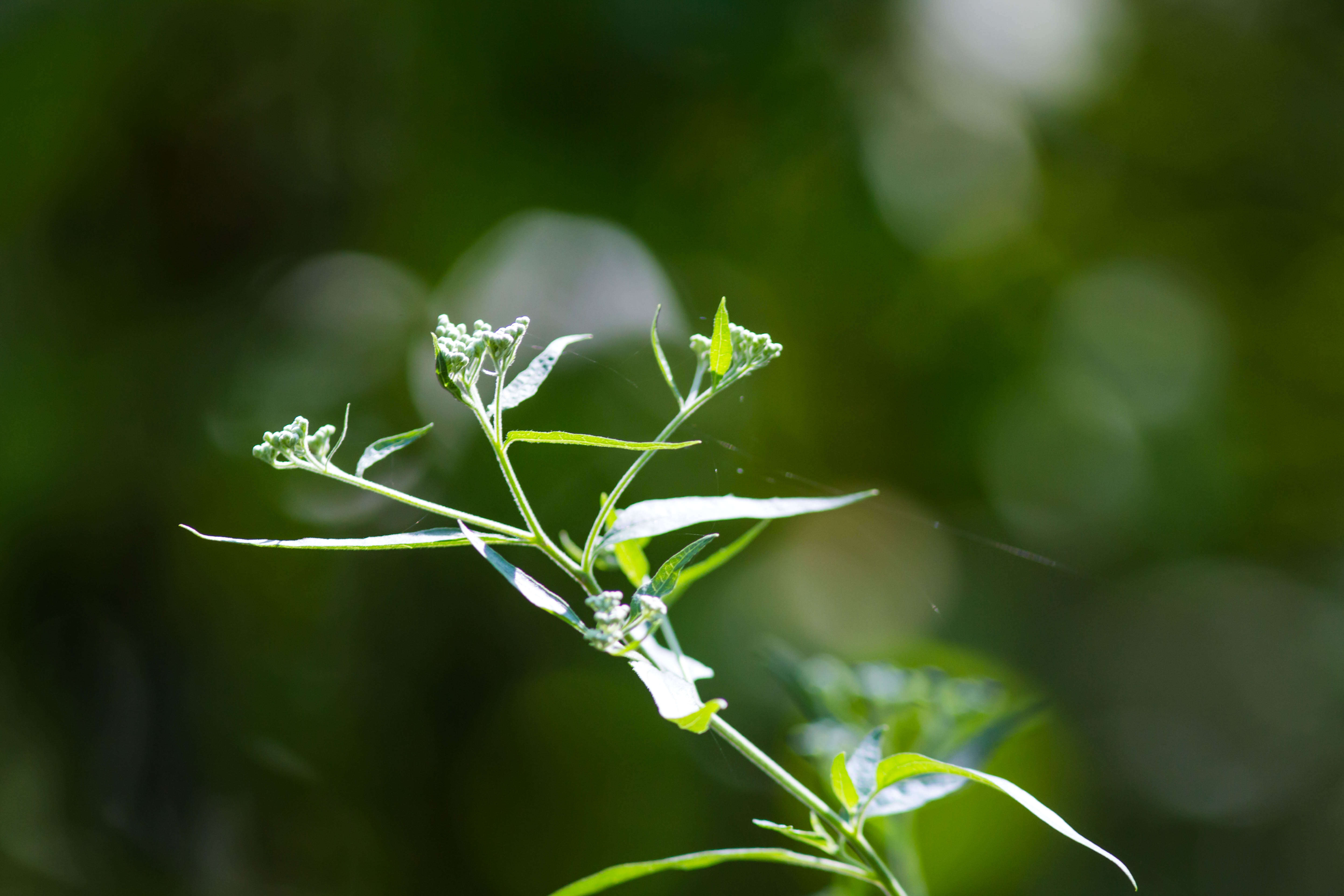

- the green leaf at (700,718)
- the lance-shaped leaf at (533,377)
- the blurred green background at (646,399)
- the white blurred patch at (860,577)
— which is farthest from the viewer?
the white blurred patch at (860,577)

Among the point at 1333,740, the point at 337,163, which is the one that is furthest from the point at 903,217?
the point at 1333,740

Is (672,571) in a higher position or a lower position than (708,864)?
higher

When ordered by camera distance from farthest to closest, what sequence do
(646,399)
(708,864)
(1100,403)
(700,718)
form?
1. (1100,403)
2. (646,399)
3. (708,864)
4. (700,718)

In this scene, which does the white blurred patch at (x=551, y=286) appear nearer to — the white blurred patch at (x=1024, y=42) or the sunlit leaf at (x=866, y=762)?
the white blurred patch at (x=1024, y=42)

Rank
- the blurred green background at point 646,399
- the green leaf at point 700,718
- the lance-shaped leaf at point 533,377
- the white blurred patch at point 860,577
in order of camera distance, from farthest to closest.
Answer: the white blurred patch at point 860,577 → the blurred green background at point 646,399 → the lance-shaped leaf at point 533,377 → the green leaf at point 700,718

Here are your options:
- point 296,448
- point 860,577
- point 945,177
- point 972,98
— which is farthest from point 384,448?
point 972,98

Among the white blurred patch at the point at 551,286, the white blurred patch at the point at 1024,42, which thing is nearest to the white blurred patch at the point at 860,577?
the white blurred patch at the point at 551,286

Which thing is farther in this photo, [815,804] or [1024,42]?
[1024,42]

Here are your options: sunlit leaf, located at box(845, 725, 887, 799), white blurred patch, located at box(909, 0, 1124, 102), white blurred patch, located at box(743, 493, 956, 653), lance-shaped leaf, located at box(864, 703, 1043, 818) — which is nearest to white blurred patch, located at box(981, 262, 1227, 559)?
white blurred patch, located at box(743, 493, 956, 653)

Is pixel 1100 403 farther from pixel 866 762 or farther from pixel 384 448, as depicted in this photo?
pixel 384 448
